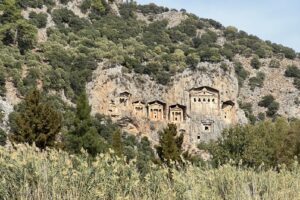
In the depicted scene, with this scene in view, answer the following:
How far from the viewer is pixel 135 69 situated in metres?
61.8

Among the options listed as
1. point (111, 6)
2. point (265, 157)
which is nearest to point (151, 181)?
point (265, 157)

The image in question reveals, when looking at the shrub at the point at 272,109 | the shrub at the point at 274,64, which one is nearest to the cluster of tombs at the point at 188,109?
the shrub at the point at 272,109

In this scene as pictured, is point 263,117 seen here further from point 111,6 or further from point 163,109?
point 111,6

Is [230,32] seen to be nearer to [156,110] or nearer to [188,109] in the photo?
[188,109]

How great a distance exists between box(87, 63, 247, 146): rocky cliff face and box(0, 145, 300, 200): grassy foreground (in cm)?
4784

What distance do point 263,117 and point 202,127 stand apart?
1254 centimetres

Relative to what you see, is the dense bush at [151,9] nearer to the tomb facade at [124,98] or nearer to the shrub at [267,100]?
the shrub at [267,100]

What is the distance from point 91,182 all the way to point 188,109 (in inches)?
2048

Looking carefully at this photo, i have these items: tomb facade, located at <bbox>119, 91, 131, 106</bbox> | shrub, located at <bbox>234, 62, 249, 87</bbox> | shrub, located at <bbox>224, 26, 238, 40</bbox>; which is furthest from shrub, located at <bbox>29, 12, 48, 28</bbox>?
shrub, located at <bbox>224, 26, 238, 40</bbox>

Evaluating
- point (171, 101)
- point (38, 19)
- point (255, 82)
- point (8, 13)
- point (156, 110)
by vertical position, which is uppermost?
point (8, 13)

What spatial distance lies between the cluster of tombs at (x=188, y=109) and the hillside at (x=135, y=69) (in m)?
0.11

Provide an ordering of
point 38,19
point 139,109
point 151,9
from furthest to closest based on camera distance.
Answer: point 151,9 → point 38,19 → point 139,109

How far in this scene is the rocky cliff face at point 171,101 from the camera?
57.7 meters

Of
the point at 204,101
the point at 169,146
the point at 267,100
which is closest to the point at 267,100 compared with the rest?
the point at 267,100
